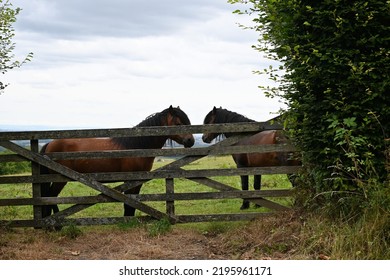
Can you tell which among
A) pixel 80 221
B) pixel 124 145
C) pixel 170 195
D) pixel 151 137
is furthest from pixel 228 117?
pixel 80 221

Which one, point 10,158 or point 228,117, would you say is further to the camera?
point 228,117

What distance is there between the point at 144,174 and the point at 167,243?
1.66 meters

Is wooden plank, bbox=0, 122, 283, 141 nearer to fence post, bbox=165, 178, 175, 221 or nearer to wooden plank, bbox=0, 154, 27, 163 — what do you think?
wooden plank, bbox=0, 154, 27, 163

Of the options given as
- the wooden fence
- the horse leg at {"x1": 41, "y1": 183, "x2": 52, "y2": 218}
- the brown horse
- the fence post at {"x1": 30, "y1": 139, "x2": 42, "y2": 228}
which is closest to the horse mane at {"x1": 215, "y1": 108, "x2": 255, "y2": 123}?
the brown horse

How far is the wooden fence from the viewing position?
9.51m

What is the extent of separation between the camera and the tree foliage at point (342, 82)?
24.8 feet

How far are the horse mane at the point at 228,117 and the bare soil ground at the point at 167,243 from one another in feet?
12.7

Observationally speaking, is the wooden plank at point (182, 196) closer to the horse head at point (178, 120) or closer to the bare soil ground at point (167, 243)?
the bare soil ground at point (167, 243)

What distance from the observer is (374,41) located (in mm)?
7555

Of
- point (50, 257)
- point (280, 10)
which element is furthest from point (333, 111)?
point (50, 257)

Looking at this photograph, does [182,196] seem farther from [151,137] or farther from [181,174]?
[151,137]

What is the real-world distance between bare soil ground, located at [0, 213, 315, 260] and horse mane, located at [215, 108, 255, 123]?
3.88 m

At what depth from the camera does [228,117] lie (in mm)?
12688

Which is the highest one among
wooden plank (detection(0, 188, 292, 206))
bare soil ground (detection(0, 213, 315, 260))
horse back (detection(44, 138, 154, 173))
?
horse back (detection(44, 138, 154, 173))
